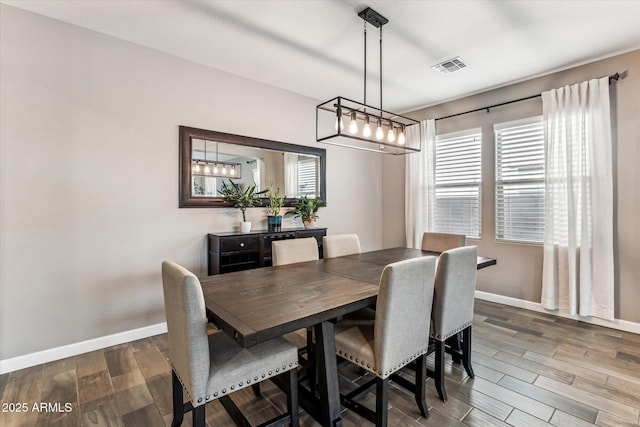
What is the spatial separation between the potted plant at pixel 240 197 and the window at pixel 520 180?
3218mm

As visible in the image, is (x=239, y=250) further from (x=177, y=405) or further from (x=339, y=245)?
(x=177, y=405)

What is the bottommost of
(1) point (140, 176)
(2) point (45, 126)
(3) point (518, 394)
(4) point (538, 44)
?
(3) point (518, 394)

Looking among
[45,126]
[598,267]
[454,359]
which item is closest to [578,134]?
[598,267]

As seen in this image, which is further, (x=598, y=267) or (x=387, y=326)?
(x=598, y=267)

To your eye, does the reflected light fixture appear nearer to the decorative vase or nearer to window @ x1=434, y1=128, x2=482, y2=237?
the decorative vase

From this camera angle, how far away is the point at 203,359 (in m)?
1.37

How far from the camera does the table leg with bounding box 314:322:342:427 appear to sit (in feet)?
5.34

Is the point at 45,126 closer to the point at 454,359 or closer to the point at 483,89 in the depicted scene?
the point at 454,359

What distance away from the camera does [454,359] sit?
7.94 ft

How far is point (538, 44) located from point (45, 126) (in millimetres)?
4524

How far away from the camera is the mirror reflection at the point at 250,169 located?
3312mm

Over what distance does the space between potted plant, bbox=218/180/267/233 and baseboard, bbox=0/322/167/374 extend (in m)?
1.34

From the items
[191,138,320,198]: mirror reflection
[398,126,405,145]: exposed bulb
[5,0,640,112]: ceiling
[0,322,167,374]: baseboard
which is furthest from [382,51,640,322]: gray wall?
[0,322,167,374]: baseboard

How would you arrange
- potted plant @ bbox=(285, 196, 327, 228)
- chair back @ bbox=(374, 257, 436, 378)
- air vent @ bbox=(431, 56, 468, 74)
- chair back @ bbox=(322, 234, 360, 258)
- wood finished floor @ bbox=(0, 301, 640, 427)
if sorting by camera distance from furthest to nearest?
1. potted plant @ bbox=(285, 196, 327, 228)
2. air vent @ bbox=(431, 56, 468, 74)
3. chair back @ bbox=(322, 234, 360, 258)
4. wood finished floor @ bbox=(0, 301, 640, 427)
5. chair back @ bbox=(374, 257, 436, 378)
